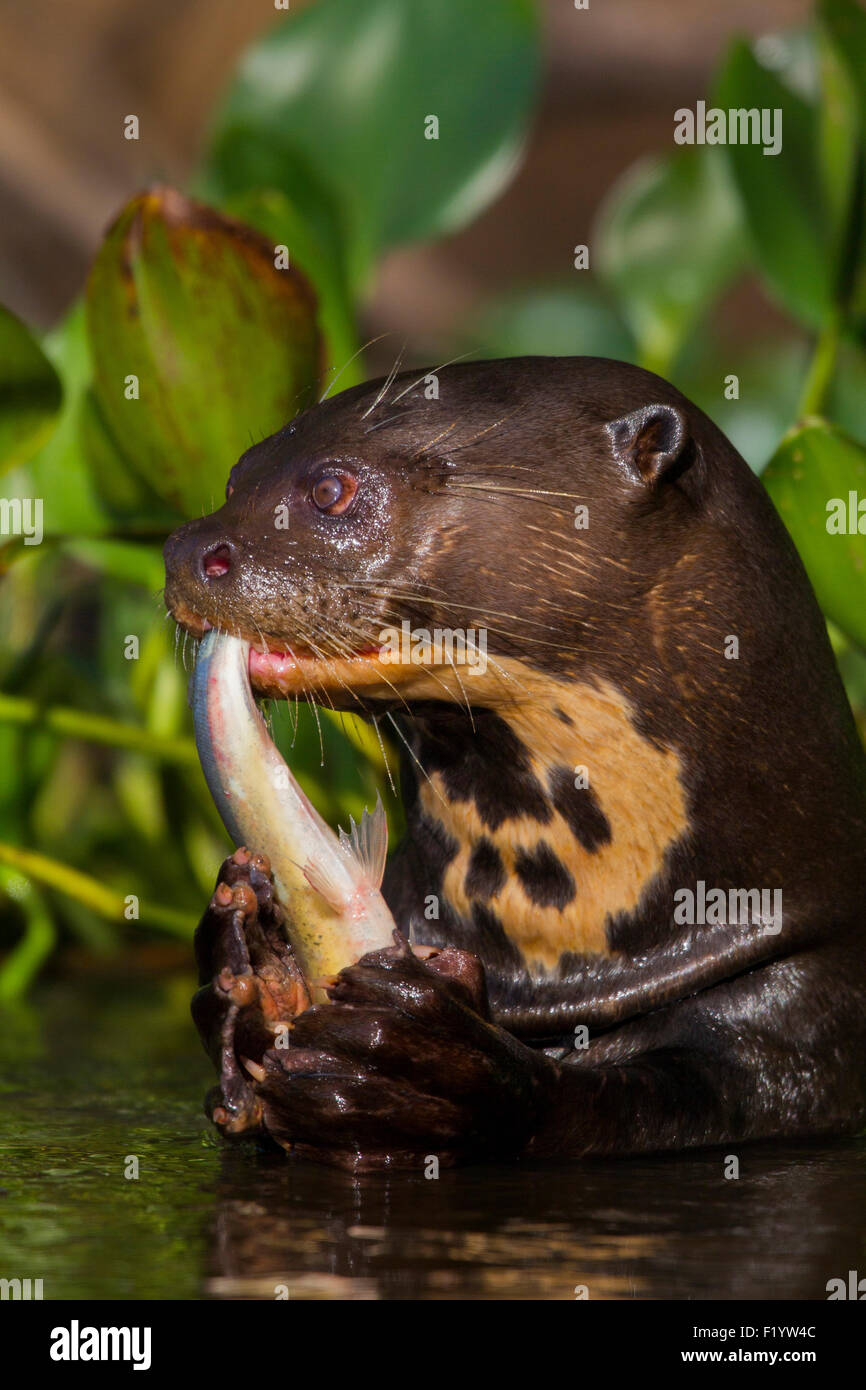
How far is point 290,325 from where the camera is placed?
412 cm

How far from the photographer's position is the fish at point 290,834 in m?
2.74

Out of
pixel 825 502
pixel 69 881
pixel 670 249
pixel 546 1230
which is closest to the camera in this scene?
pixel 546 1230

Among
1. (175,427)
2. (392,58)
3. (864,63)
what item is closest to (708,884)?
(175,427)

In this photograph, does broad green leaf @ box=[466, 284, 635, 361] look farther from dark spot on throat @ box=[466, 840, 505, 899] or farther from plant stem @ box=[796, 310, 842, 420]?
dark spot on throat @ box=[466, 840, 505, 899]

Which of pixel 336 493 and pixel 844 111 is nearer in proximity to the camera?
pixel 336 493

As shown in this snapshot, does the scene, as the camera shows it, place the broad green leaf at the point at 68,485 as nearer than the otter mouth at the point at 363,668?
No

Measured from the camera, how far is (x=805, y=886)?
297cm

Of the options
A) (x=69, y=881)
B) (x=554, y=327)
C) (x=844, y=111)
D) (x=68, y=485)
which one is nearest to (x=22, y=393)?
(x=68, y=485)

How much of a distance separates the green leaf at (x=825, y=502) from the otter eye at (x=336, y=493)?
947 millimetres

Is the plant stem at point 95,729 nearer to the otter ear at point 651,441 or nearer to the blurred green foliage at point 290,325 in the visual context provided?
the blurred green foliage at point 290,325

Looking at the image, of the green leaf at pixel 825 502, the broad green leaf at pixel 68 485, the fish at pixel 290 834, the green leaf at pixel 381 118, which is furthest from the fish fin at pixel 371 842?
the green leaf at pixel 381 118

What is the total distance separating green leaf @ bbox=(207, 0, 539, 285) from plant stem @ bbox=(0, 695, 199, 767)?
1471mm

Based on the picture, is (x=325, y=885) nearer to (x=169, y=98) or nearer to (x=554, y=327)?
(x=554, y=327)

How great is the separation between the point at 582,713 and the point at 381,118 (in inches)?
124
